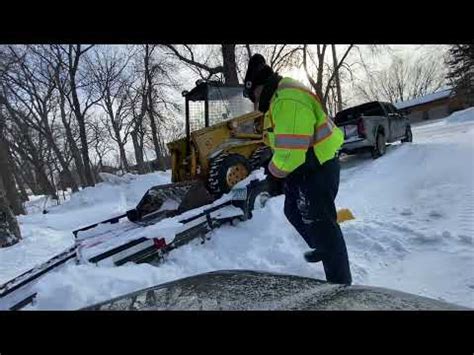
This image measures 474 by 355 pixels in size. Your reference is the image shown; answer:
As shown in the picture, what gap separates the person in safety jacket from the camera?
8.72 ft

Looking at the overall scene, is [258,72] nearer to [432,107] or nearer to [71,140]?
[71,140]

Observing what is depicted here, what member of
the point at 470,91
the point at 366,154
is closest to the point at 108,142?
the point at 366,154

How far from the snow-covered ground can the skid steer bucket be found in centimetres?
74

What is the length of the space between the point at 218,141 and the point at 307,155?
3.34 metres

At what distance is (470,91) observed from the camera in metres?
27.6

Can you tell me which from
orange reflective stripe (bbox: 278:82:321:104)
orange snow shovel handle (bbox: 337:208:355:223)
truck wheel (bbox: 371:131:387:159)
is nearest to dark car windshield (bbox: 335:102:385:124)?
truck wheel (bbox: 371:131:387:159)

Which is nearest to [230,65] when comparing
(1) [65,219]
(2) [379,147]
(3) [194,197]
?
(2) [379,147]

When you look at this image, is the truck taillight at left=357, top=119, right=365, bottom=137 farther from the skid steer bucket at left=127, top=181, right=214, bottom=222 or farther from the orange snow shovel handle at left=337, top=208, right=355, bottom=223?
the skid steer bucket at left=127, top=181, right=214, bottom=222

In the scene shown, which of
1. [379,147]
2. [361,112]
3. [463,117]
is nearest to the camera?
[379,147]

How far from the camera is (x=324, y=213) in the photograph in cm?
284

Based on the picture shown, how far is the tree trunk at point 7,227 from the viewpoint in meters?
6.48

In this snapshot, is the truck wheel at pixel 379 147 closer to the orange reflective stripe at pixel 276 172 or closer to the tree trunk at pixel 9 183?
→ the orange reflective stripe at pixel 276 172

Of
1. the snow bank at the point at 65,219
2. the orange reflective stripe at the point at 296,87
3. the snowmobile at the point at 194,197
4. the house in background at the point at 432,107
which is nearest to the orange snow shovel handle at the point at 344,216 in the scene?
the snowmobile at the point at 194,197
